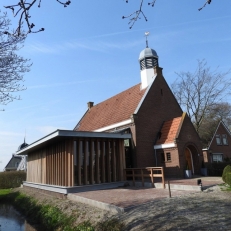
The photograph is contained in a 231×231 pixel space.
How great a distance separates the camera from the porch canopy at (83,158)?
13180 millimetres

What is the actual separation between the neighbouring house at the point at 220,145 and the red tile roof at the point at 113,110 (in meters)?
14.3

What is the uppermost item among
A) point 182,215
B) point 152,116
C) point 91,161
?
point 152,116

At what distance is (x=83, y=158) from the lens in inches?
543

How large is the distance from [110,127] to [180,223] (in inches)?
579

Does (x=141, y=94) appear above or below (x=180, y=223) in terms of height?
above

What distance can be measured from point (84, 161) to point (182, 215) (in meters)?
7.74

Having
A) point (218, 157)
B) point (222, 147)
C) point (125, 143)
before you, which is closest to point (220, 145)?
point (222, 147)

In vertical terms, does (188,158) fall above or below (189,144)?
below

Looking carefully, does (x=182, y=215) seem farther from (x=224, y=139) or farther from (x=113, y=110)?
(x=224, y=139)

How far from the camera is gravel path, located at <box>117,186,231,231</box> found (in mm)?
6090

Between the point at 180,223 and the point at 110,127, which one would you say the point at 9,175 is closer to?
the point at 110,127

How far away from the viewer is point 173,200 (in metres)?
9.05

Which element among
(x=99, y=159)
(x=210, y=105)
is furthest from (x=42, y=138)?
(x=210, y=105)

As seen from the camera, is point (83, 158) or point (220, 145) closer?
point (83, 158)
